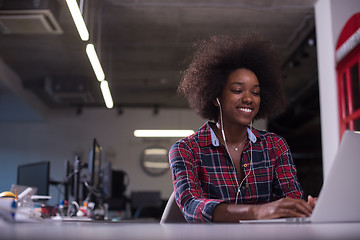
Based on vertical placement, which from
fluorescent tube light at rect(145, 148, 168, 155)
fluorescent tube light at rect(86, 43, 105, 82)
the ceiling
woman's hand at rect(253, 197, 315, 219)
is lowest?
woman's hand at rect(253, 197, 315, 219)

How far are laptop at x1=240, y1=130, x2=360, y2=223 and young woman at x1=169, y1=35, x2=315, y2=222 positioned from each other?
0.25 metres

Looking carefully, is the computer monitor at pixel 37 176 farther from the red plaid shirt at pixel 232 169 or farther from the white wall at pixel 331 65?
the white wall at pixel 331 65

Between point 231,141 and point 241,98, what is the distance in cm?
21

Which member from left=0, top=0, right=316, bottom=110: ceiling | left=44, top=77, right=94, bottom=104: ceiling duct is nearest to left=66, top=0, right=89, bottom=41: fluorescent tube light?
left=0, top=0, right=316, bottom=110: ceiling

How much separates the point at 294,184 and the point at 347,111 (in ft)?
7.92

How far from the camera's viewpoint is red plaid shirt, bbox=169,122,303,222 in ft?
5.45

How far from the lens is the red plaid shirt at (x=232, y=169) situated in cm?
166

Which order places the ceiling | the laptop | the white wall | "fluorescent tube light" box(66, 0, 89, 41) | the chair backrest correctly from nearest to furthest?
the laptop
the chair backrest
"fluorescent tube light" box(66, 0, 89, 41)
the white wall
the ceiling

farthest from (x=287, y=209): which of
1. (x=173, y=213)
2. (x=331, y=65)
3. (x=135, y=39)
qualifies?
(x=135, y=39)

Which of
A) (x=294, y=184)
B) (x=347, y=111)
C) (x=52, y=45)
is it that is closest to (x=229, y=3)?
(x=347, y=111)

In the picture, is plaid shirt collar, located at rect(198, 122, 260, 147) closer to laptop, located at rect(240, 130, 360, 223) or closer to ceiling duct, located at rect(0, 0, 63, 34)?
laptop, located at rect(240, 130, 360, 223)

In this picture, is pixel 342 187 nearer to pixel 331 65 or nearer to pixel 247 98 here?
pixel 247 98

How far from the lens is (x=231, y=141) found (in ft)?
6.23

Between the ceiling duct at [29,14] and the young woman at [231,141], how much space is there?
264cm
